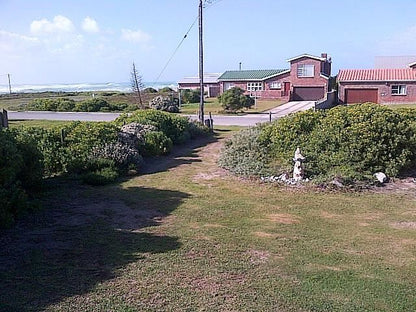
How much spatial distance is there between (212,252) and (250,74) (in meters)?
48.0

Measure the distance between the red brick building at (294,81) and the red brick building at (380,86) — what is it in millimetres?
5128

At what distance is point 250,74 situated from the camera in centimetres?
5269

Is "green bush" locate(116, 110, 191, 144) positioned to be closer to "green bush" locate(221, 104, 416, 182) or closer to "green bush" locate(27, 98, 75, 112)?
"green bush" locate(221, 104, 416, 182)

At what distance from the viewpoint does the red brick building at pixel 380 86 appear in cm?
4047

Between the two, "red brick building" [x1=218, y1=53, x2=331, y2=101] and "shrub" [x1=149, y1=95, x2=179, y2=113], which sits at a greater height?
"red brick building" [x1=218, y1=53, x2=331, y2=101]

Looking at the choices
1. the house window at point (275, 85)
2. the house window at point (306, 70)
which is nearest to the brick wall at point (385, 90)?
the house window at point (306, 70)

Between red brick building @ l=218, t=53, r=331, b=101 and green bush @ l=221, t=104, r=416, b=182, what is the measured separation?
34802mm

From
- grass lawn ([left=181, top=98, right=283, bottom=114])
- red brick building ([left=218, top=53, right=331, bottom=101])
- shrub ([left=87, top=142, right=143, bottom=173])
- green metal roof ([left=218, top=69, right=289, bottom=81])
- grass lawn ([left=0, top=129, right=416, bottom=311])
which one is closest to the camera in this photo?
grass lawn ([left=0, top=129, right=416, bottom=311])

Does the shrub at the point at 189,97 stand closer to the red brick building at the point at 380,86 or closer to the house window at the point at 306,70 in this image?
the house window at the point at 306,70

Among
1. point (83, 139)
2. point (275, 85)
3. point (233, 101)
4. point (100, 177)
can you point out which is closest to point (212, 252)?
point (100, 177)

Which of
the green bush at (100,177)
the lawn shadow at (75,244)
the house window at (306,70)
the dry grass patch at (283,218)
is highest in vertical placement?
the house window at (306,70)

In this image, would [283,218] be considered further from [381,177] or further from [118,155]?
[118,155]

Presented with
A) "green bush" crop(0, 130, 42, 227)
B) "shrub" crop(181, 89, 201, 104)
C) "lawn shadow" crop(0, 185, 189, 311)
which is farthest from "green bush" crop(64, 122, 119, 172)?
"shrub" crop(181, 89, 201, 104)

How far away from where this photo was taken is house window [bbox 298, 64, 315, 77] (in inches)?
1839
